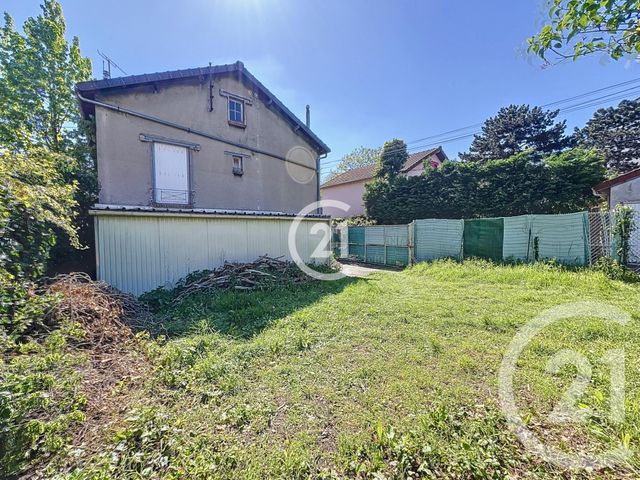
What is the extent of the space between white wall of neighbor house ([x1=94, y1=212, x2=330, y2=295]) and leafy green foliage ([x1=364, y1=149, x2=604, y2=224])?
Answer: 881 centimetres

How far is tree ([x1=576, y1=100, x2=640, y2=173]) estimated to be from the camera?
2111 cm

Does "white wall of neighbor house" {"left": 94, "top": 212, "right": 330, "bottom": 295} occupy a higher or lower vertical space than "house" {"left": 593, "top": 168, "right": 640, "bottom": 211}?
lower

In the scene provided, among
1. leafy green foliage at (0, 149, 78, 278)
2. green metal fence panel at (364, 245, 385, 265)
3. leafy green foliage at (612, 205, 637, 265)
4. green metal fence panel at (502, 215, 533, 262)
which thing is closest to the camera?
leafy green foliage at (0, 149, 78, 278)

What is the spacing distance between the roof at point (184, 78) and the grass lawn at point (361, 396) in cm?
697

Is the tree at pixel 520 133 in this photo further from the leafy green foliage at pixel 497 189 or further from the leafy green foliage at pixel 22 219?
the leafy green foliage at pixel 22 219

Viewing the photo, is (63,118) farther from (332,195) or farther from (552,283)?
(552,283)

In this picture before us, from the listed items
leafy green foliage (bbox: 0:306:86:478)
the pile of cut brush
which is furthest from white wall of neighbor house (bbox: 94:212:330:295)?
leafy green foliage (bbox: 0:306:86:478)

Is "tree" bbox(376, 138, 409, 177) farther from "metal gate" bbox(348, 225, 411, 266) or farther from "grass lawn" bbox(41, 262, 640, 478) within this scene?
"grass lawn" bbox(41, 262, 640, 478)

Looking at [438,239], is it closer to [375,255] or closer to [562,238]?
[375,255]

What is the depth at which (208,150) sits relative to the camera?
31.9 feet

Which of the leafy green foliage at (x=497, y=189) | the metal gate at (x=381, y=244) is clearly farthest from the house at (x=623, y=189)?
the metal gate at (x=381, y=244)

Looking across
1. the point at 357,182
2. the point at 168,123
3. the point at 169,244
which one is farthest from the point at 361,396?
the point at 357,182

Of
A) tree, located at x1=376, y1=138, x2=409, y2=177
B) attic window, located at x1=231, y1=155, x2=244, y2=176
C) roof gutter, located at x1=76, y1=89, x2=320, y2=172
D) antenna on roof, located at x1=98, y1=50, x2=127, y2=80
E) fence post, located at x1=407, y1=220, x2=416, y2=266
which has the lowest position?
fence post, located at x1=407, y1=220, x2=416, y2=266

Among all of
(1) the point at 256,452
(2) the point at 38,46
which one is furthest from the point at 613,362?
(2) the point at 38,46
